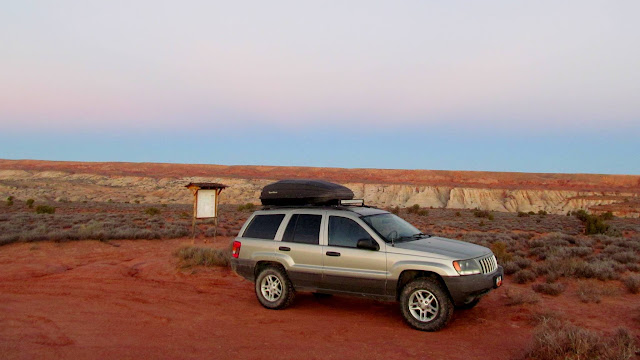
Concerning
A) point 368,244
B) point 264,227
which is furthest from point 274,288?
point 368,244

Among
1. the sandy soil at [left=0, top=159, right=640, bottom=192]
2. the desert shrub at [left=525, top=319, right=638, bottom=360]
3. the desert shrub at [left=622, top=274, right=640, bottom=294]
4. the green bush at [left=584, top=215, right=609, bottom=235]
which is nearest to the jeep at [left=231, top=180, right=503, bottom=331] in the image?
the desert shrub at [left=525, top=319, right=638, bottom=360]

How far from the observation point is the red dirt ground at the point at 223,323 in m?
5.55

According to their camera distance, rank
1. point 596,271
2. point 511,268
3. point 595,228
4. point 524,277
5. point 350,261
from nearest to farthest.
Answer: point 350,261 < point 596,271 < point 524,277 < point 511,268 < point 595,228

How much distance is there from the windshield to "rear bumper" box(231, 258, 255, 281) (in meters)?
2.33

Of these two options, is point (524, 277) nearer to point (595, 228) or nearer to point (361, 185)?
point (595, 228)

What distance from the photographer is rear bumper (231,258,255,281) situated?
8031 mm

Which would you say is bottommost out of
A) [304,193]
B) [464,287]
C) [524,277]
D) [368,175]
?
[524,277]

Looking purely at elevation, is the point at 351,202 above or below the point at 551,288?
above

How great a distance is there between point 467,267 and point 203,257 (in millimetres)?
7991

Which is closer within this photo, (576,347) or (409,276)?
(576,347)

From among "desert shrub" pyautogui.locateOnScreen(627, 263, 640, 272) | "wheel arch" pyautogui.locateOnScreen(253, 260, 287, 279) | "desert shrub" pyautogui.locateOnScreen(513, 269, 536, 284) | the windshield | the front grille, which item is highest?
the windshield

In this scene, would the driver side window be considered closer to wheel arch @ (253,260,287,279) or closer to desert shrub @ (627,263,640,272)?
wheel arch @ (253,260,287,279)

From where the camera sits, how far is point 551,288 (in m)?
8.64

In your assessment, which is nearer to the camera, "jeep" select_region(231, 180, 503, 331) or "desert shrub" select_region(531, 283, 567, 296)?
"jeep" select_region(231, 180, 503, 331)
